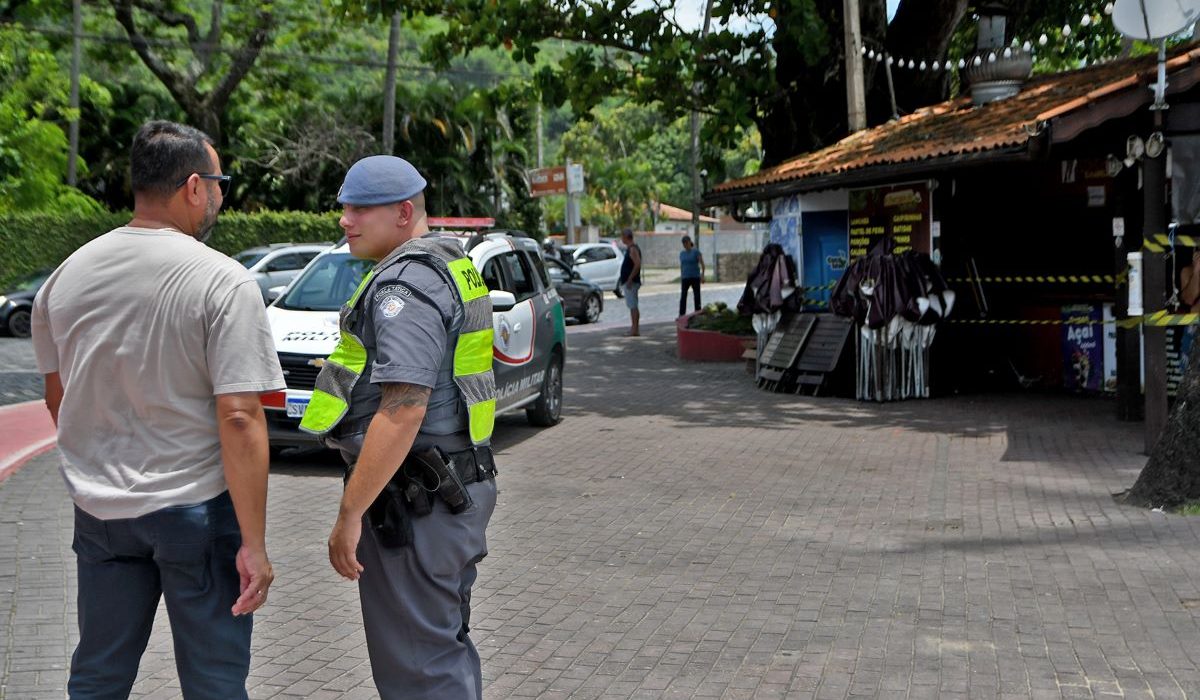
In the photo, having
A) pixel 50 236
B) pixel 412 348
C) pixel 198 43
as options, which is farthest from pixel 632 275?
pixel 412 348

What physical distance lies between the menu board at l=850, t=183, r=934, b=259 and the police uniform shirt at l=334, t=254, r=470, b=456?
11271 millimetres

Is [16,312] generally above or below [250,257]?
below

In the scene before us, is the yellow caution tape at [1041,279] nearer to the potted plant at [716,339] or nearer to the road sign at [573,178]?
the potted plant at [716,339]

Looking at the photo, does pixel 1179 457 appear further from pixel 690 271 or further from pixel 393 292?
pixel 690 271

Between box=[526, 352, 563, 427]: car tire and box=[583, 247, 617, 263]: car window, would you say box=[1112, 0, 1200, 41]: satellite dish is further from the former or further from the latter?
box=[583, 247, 617, 263]: car window

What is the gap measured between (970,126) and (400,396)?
472 inches

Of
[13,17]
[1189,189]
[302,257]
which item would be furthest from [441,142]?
[1189,189]

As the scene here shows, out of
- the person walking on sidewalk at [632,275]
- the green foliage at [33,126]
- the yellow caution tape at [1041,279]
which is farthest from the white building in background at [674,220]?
the yellow caution tape at [1041,279]

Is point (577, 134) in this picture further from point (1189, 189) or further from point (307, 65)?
point (1189, 189)

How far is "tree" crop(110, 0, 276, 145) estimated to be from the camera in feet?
103

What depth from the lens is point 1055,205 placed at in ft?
48.6

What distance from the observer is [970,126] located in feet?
46.3

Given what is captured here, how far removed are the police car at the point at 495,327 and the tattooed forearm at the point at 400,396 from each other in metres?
5.88

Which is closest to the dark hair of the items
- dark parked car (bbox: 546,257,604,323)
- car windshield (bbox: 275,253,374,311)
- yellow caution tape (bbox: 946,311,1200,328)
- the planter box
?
car windshield (bbox: 275,253,374,311)
